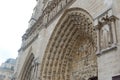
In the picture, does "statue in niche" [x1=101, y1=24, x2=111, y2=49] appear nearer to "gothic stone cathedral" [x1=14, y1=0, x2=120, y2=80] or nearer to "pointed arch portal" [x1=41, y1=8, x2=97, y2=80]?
"gothic stone cathedral" [x1=14, y1=0, x2=120, y2=80]

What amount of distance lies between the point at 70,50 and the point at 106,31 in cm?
318

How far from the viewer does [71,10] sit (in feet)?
25.9

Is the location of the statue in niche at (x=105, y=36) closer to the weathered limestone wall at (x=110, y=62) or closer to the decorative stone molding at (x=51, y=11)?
the weathered limestone wall at (x=110, y=62)

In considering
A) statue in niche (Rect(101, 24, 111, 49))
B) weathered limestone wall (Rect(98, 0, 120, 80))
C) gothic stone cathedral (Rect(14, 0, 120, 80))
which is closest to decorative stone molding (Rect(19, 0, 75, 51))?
gothic stone cathedral (Rect(14, 0, 120, 80))

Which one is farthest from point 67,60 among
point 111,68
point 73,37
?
point 111,68

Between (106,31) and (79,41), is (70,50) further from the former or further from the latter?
(106,31)

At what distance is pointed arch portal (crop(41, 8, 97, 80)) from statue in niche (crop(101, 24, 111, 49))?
1453mm

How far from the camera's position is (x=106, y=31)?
5.45 m

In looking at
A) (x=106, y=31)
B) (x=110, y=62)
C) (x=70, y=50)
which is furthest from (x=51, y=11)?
(x=110, y=62)

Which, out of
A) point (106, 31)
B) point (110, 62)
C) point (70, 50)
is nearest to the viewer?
point (110, 62)

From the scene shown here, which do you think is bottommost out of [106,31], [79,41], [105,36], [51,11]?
[105,36]

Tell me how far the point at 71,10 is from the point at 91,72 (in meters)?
2.51

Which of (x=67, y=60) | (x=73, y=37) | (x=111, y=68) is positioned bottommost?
(x=111, y=68)

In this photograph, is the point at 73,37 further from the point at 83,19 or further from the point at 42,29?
the point at 42,29
